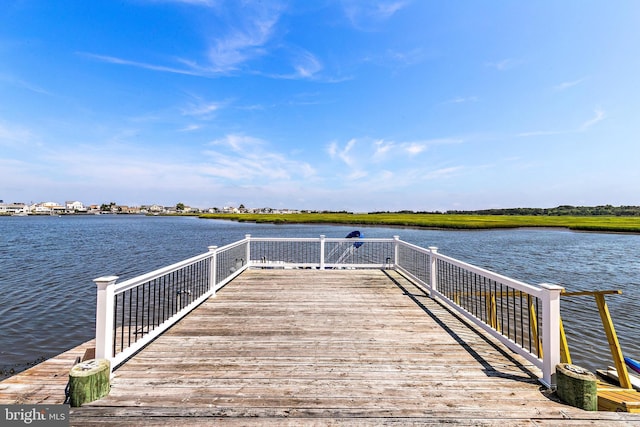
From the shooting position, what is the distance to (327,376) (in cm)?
320

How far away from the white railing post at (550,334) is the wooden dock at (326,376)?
21cm

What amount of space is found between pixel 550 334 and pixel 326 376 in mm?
2421

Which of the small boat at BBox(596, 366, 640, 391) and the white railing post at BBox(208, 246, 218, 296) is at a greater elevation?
the white railing post at BBox(208, 246, 218, 296)

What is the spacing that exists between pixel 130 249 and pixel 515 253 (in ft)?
103

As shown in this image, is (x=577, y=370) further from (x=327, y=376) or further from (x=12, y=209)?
(x=12, y=209)

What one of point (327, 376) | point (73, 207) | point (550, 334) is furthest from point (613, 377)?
point (73, 207)

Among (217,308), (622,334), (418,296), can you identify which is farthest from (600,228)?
(217,308)

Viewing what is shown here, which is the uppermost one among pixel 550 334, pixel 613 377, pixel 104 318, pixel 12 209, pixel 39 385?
pixel 12 209

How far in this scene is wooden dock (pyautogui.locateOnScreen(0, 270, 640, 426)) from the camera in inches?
100

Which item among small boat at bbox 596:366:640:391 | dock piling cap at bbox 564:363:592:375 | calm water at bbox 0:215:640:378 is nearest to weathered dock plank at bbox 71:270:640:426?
dock piling cap at bbox 564:363:592:375

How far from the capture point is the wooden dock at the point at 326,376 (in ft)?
8.37

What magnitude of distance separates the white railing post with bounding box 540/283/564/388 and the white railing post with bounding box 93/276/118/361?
454 centimetres

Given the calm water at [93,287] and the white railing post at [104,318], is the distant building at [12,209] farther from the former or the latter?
the white railing post at [104,318]

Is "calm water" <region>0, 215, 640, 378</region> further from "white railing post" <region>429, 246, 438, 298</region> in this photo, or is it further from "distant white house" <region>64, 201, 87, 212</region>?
"distant white house" <region>64, 201, 87, 212</region>
